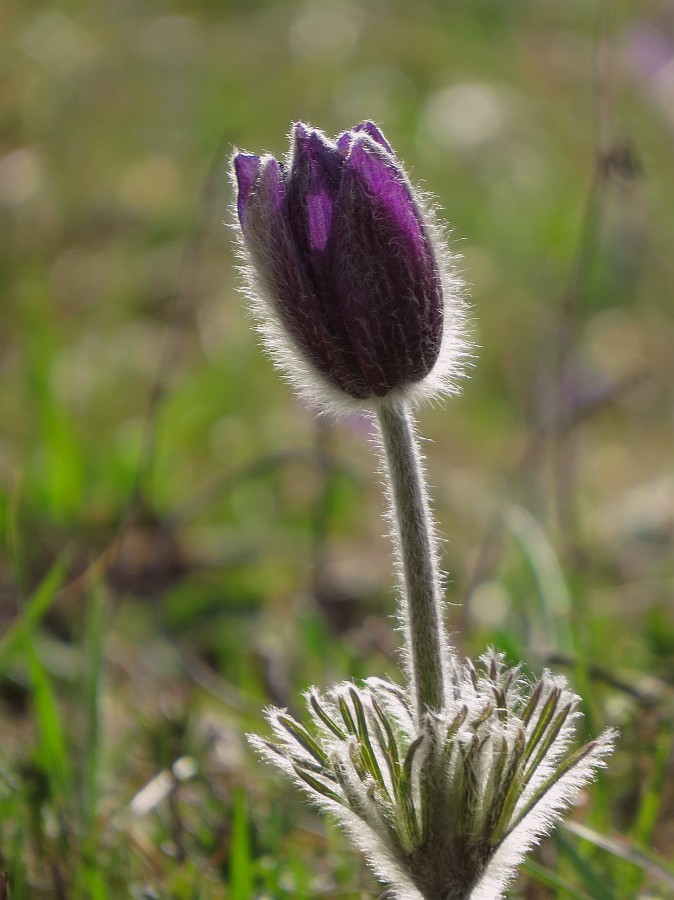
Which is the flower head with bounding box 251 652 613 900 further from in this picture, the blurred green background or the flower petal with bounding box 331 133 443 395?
the flower petal with bounding box 331 133 443 395

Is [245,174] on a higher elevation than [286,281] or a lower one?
higher

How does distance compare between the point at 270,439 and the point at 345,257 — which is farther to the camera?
the point at 270,439

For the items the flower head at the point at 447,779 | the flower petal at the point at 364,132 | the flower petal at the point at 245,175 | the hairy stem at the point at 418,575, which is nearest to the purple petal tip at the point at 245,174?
the flower petal at the point at 245,175

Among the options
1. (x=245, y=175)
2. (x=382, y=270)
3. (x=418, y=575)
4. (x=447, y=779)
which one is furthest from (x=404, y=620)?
(x=245, y=175)

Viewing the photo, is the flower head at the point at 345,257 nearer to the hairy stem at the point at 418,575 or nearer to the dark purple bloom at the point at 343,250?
the dark purple bloom at the point at 343,250

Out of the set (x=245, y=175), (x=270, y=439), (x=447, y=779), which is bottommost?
(x=447, y=779)

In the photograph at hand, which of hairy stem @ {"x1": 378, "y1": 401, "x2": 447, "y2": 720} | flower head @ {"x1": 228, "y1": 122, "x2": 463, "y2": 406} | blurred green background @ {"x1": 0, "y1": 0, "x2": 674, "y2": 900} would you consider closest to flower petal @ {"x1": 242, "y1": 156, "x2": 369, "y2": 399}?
flower head @ {"x1": 228, "y1": 122, "x2": 463, "y2": 406}

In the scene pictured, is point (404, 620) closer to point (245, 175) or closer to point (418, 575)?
point (418, 575)
